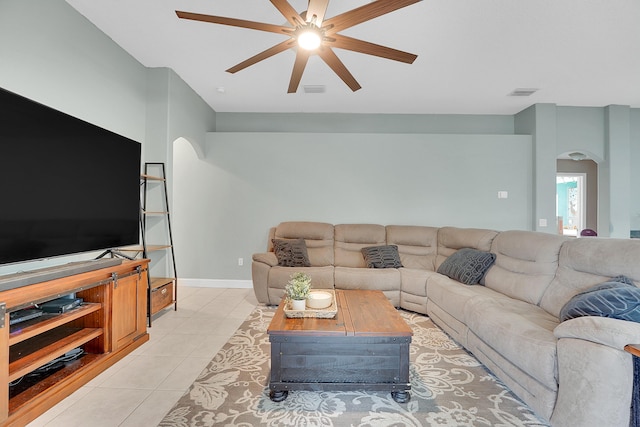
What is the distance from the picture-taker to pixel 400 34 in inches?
110

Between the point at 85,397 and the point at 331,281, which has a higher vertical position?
the point at 331,281

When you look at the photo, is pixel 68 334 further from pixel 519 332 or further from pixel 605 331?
pixel 605 331

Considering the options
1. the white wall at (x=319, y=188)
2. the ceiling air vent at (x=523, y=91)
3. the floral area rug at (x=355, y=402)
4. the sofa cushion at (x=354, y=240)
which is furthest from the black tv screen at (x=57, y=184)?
the ceiling air vent at (x=523, y=91)

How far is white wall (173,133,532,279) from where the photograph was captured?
474 cm

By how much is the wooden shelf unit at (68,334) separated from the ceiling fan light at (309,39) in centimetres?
222

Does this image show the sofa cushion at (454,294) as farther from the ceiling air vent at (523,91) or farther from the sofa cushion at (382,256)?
the ceiling air vent at (523,91)

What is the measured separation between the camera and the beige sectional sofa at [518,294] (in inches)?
57.2

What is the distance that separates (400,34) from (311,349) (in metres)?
2.77

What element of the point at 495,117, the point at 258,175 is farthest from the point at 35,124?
Result: the point at 495,117

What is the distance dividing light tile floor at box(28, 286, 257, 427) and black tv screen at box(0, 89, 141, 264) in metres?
0.94

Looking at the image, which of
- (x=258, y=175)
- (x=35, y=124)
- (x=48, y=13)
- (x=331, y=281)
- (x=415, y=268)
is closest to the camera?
(x=35, y=124)

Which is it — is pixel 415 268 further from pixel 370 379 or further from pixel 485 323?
pixel 370 379

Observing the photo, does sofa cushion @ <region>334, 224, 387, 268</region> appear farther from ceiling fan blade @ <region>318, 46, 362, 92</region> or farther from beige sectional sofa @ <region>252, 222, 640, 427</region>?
ceiling fan blade @ <region>318, 46, 362, 92</region>

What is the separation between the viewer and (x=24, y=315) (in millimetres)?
1876
